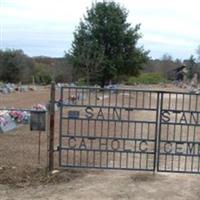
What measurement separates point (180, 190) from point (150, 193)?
537 mm

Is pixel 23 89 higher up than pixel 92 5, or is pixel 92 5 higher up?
pixel 92 5

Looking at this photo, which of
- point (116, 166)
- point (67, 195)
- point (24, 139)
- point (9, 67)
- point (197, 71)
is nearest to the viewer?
point (67, 195)

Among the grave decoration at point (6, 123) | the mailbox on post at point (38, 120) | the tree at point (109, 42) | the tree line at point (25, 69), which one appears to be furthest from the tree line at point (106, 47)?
the mailbox on post at point (38, 120)

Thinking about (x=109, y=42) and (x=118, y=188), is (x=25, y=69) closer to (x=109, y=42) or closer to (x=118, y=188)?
(x=109, y=42)

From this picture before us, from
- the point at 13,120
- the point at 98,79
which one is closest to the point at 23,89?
the point at 98,79

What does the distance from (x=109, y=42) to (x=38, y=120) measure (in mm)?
40605

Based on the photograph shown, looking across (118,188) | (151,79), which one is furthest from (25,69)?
(118,188)

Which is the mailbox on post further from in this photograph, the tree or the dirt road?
the tree

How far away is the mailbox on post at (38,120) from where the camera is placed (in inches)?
366

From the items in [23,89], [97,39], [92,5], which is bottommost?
[23,89]

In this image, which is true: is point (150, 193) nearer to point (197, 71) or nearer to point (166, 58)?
point (197, 71)

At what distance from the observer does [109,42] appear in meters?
49.5

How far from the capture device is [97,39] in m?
48.8

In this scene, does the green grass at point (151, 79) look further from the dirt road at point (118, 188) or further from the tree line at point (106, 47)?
the dirt road at point (118, 188)
